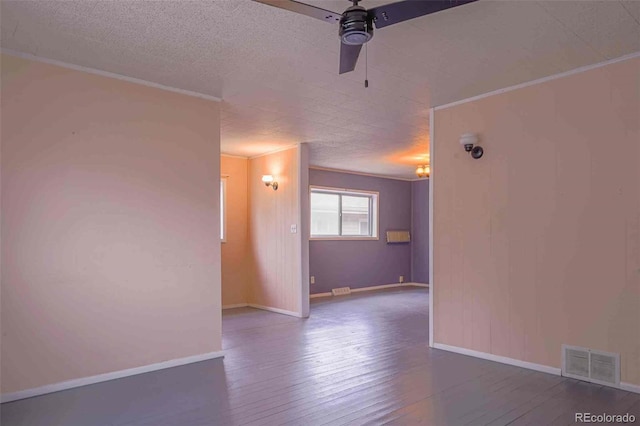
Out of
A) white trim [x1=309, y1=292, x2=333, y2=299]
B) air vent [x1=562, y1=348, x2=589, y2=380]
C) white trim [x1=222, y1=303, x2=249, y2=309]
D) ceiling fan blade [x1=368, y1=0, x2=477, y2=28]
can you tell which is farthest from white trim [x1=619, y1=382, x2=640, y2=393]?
white trim [x1=309, y1=292, x2=333, y2=299]

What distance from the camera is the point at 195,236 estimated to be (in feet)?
12.7

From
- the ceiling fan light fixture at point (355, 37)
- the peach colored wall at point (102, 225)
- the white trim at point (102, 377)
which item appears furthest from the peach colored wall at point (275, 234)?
the ceiling fan light fixture at point (355, 37)

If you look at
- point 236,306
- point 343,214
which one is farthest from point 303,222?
point 343,214

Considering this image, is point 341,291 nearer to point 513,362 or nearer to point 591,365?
point 513,362

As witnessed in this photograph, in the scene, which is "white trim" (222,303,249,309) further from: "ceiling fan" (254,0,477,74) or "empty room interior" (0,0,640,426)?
"ceiling fan" (254,0,477,74)

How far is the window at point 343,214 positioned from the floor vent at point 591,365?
4.89 meters

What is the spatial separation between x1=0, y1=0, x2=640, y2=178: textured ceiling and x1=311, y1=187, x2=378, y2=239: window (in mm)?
3708

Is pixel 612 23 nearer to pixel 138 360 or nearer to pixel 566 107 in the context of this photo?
pixel 566 107

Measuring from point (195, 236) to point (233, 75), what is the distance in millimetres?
1445

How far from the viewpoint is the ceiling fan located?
75.0 inches

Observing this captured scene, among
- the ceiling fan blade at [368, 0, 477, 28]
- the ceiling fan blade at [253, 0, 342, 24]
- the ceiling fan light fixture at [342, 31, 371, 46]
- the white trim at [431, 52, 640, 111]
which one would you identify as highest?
the white trim at [431, 52, 640, 111]

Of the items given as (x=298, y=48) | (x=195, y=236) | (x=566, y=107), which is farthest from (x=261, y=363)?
(x=566, y=107)

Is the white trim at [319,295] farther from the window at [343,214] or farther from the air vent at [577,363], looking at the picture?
the air vent at [577,363]

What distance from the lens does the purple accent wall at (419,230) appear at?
9227 mm
